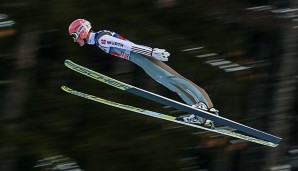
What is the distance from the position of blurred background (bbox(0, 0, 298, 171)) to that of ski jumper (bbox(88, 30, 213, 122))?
7.24ft

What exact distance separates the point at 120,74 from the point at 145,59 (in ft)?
8.81

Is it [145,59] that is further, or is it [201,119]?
[201,119]

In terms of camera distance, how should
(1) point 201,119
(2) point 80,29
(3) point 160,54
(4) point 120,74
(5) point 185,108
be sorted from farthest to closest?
1. (4) point 120,74
2. (1) point 201,119
3. (5) point 185,108
4. (2) point 80,29
5. (3) point 160,54

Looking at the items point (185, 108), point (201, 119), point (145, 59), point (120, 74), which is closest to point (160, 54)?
point (145, 59)

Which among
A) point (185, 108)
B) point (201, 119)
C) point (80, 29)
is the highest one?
point (80, 29)

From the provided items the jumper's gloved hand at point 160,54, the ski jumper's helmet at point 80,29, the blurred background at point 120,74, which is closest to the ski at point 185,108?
the jumper's gloved hand at point 160,54

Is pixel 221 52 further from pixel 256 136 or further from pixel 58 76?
pixel 256 136

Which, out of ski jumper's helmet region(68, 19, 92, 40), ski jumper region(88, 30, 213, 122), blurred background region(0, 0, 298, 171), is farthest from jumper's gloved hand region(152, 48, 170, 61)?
blurred background region(0, 0, 298, 171)

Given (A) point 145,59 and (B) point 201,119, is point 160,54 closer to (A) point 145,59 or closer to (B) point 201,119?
(A) point 145,59

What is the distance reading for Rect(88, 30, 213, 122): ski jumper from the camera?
6367mm

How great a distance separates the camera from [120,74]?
9164 mm

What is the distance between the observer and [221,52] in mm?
9531

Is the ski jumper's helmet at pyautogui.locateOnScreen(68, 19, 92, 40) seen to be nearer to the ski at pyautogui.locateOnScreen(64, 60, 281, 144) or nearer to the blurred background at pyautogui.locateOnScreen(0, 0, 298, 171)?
the ski at pyautogui.locateOnScreen(64, 60, 281, 144)

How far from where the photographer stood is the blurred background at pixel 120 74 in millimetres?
9055
